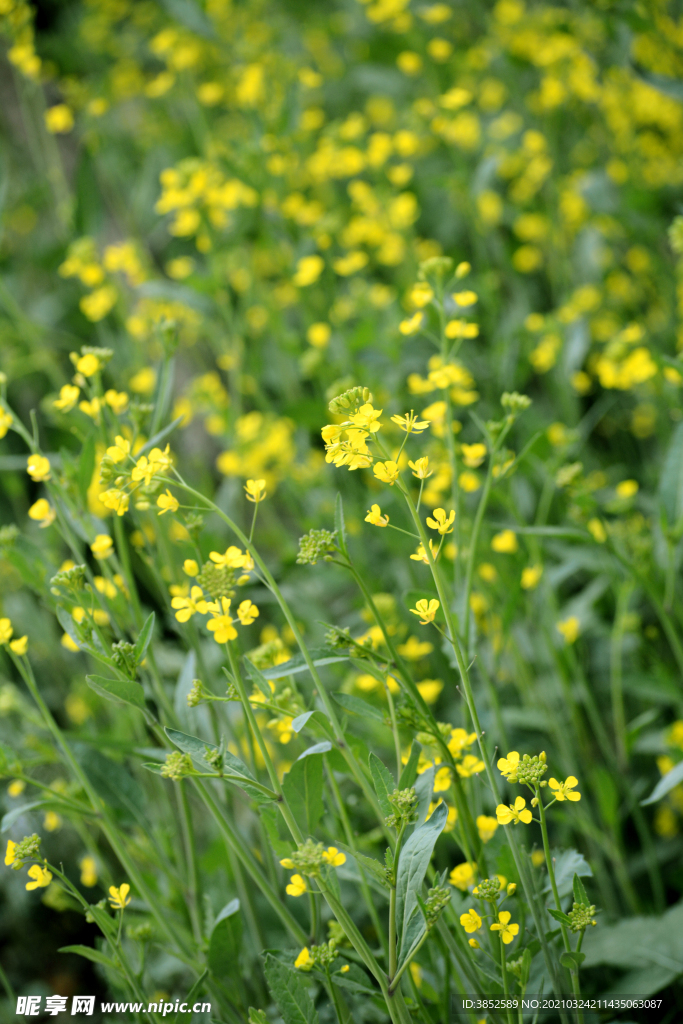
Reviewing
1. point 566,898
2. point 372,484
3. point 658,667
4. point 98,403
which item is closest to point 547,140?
point 372,484

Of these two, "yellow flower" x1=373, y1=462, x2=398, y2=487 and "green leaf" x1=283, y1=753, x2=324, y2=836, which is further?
"green leaf" x1=283, y1=753, x2=324, y2=836

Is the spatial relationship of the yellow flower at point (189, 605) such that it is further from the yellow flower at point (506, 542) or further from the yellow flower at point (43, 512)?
the yellow flower at point (506, 542)

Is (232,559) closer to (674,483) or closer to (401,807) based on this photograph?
(401,807)

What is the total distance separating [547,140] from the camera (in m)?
2.16

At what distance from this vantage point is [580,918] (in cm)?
78

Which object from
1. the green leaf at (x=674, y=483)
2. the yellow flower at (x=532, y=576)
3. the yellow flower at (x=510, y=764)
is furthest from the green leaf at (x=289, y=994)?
the green leaf at (x=674, y=483)

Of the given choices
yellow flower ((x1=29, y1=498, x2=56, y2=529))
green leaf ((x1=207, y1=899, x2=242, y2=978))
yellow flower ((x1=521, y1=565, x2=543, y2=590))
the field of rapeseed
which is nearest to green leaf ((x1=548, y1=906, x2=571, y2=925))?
the field of rapeseed

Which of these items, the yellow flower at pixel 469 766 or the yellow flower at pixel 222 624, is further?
the yellow flower at pixel 469 766

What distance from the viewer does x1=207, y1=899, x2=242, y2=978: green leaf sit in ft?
3.00

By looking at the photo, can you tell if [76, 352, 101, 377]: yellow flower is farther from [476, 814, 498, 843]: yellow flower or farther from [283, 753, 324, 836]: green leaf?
[476, 814, 498, 843]: yellow flower

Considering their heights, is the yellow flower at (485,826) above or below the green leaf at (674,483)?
below

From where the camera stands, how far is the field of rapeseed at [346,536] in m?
0.84

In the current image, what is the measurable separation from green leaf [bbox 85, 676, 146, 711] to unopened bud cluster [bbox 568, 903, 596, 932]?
53 cm

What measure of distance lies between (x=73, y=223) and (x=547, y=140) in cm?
140
